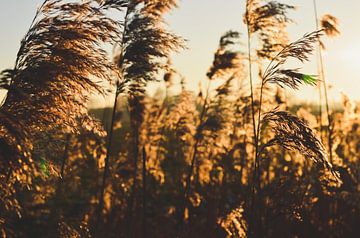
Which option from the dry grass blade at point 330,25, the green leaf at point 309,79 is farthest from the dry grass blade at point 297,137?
the dry grass blade at point 330,25

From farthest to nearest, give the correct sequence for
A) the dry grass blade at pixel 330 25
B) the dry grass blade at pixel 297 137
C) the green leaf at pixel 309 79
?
1. the dry grass blade at pixel 330 25
2. the green leaf at pixel 309 79
3. the dry grass blade at pixel 297 137

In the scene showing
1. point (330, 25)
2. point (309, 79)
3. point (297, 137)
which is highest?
point (330, 25)

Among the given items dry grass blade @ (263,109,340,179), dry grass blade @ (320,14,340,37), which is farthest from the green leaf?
dry grass blade @ (320,14,340,37)

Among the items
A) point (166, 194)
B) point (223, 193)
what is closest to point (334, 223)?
point (223, 193)

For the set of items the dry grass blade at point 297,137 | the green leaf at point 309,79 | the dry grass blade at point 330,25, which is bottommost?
the dry grass blade at point 297,137

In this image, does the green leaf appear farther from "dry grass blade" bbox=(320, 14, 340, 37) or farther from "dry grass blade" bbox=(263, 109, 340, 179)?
"dry grass blade" bbox=(320, 14, 340, 37)

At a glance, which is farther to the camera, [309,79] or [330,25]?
[330,25]

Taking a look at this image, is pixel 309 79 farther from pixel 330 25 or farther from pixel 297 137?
pixel 330 25

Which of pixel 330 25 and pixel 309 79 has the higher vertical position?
pixel 330 25

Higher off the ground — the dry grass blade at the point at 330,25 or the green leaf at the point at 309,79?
the dry grass blade at the point at 330,25

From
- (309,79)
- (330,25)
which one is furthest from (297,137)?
(330,25)

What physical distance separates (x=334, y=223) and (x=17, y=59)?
5.69m

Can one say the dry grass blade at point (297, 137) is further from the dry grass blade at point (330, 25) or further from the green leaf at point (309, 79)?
the dry grass blade at point (330, 25)

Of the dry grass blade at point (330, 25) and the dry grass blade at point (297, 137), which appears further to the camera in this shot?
the dry grass blade at point (330, 25)
